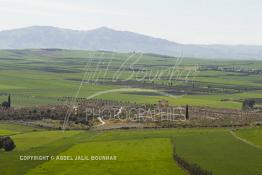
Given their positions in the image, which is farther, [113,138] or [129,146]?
[113,138]

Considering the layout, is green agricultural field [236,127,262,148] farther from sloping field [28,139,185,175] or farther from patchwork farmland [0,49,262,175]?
sloping field [28,139,185,175]

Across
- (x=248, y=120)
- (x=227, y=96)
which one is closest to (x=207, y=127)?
(x=248, y=120)

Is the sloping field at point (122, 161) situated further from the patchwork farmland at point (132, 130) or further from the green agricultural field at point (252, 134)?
the green agricultural field at point (252, 134)

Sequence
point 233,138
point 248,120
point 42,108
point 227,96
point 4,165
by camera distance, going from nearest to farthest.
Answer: point 4,165 → point 233,138 → point 248,120 → point 42,108 → point 227,96

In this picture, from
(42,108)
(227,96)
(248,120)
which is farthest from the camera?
(227,96)

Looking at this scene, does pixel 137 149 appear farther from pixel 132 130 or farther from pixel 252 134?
pixel 252 134

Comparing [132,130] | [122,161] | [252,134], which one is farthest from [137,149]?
[252,134]

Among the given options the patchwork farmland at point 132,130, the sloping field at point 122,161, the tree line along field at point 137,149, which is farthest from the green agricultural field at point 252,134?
the sloping field at point 122,161

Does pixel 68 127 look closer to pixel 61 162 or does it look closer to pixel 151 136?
pixel 151 136

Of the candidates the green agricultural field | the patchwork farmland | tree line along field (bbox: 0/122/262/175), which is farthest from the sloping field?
the green agricultural field
